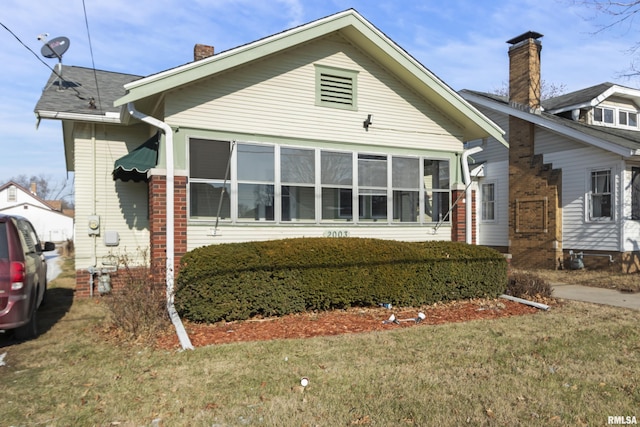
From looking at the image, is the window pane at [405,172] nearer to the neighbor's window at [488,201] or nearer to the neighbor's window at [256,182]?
the neighbor's window at [256,182]

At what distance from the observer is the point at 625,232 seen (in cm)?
1353

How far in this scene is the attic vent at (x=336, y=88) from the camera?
9.60 m

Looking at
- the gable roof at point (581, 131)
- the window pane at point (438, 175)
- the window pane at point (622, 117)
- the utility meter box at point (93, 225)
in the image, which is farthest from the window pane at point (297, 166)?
the window pane at point (622, 117)

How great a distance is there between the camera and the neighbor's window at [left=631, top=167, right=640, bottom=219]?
1380cm

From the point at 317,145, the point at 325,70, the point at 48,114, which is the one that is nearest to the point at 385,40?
the point at 325,70

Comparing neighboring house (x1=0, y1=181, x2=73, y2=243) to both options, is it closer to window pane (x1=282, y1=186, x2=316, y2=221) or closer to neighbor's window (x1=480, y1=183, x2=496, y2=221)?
neighbor's window (x1=480, y1=183, x2=496, y2=221)

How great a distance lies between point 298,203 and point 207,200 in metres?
1.89

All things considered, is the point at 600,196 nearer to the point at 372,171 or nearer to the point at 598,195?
the point at 598,195

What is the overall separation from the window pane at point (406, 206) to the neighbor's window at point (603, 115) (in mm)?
10810

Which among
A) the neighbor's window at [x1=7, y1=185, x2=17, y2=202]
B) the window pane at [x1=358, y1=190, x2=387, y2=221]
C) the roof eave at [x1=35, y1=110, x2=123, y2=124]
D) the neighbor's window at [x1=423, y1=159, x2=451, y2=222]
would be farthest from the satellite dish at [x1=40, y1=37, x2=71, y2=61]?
the neighbor's window at [x1=7, y1=185, x2=17, y2=202]

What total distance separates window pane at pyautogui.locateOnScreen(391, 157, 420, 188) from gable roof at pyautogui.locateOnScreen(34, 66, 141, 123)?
6.11 metres

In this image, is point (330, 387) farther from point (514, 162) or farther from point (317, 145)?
point (514, 162)

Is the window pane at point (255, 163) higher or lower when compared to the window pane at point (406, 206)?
higher

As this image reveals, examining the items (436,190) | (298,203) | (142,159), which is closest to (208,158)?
(142,159)
